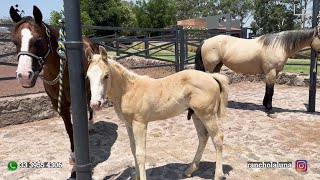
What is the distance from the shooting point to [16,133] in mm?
4531

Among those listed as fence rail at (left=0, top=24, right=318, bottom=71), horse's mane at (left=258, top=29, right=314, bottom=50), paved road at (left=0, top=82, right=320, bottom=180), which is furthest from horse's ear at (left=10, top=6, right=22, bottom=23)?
horse's mane at (left=258, top=29, right=314, bottom=50)

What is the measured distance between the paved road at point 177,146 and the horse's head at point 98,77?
1319 mm

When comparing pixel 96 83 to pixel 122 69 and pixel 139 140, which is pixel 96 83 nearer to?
pixel 122 69

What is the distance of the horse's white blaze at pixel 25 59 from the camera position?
226 centimetres

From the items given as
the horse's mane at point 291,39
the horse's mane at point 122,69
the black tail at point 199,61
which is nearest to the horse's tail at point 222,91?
the horse's mane at point 122,69

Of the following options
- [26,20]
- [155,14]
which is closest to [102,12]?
[155,14]

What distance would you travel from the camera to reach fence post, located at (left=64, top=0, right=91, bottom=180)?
5.49 feet

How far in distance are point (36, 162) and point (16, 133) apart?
1.36 metres

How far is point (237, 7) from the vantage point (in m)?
51.5

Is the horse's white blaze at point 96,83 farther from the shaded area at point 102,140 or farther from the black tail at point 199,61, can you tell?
the black tail at point 199,61

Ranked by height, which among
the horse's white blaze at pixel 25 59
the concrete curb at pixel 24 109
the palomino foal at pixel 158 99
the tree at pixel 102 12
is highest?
the tree at pixel 102 12

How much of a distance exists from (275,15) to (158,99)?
135 ft

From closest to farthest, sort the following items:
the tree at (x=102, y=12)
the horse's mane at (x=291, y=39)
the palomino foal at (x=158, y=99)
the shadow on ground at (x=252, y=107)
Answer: the palomino foal at (x=158, y=99) → the horse's mane at (x=291, y=39) → the shadow on ground at (x=252, y=107) → the tree at (x=102, y=12)

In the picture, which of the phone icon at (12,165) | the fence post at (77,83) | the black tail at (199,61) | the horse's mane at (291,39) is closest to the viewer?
the fence post at (77,83)
